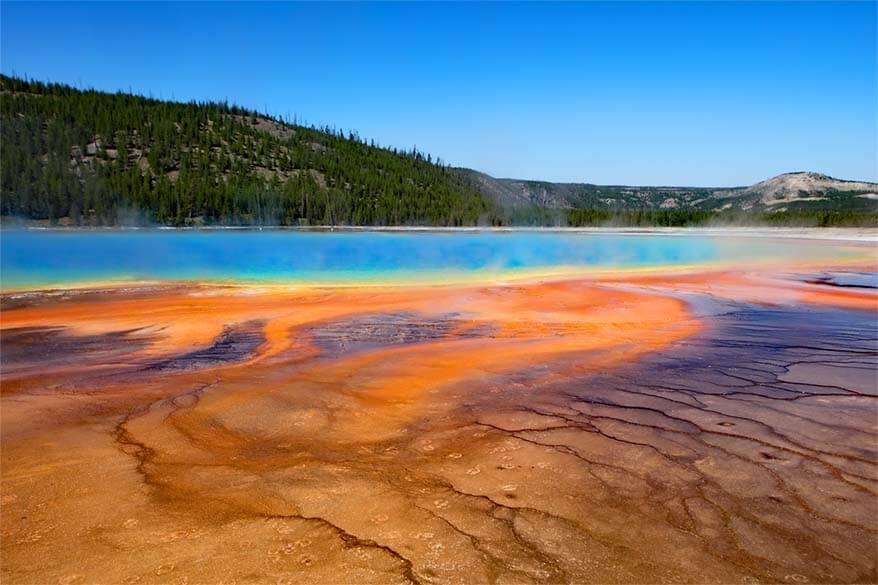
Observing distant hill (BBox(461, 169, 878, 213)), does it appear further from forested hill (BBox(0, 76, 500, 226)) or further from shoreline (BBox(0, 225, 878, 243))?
shoreline (BBox(0, 225, 878, 243))

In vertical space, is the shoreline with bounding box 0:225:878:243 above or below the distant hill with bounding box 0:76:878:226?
below

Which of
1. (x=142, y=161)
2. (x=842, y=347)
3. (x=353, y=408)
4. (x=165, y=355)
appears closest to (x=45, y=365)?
(x=165, y=355)

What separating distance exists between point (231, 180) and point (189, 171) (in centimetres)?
849

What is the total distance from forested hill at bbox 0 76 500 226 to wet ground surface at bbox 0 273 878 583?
85336 millimetres

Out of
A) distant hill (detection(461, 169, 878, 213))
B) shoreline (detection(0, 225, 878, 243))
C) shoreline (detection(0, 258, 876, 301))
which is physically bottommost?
shoreline (detection(0, 258, 876, 301))

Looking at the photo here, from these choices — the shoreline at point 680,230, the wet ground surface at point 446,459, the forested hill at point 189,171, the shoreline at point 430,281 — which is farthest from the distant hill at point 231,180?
the wet ground surface at point 446,459

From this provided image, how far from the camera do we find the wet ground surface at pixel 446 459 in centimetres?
296

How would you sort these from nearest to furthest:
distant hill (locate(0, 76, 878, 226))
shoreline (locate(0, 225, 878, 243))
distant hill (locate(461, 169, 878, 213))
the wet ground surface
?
the wet ground surface < shoreline (locate(0, 225, 878, 243)) < distant hill (locate(0, 76, 878, 226)) < distant hill (locate(461, 169, 878, 213))

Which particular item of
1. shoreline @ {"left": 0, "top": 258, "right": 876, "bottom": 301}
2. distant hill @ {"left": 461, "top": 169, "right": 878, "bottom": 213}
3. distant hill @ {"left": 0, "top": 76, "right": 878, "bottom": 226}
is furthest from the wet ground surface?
distant hill @ {"left": 461, "top": 169, "right": 878, "bottom": 213}

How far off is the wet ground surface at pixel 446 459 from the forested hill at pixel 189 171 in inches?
3360

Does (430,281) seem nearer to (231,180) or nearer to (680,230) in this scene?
(680,230)

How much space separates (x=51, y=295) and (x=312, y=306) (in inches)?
295

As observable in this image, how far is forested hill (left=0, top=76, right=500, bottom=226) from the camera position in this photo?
270 feet

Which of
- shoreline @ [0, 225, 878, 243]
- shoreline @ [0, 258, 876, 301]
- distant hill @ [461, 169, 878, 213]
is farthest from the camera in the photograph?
distant hill @ [461, 169, 878, 213]
